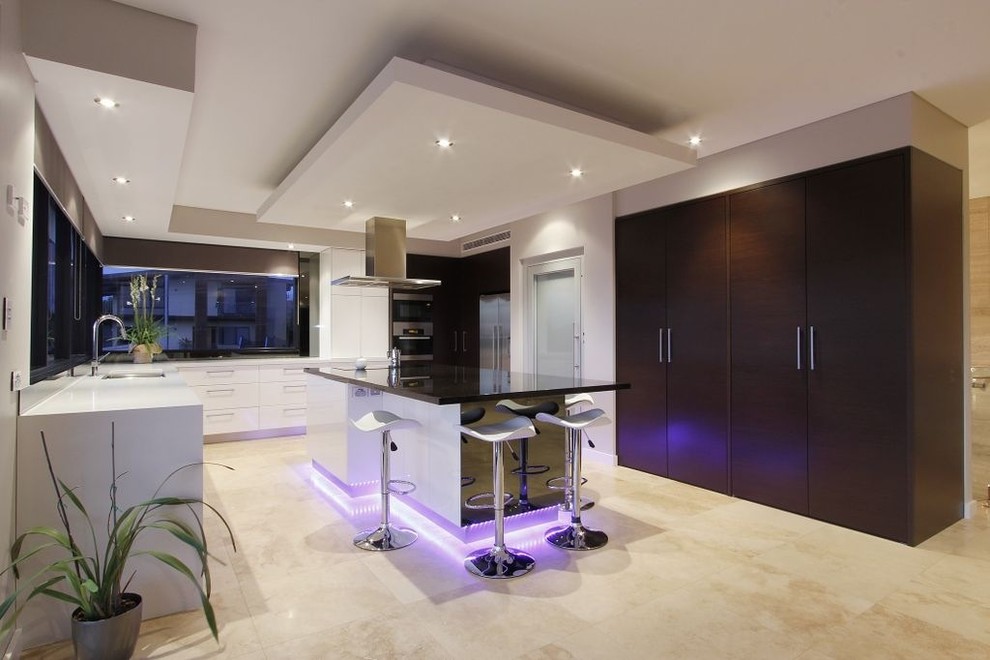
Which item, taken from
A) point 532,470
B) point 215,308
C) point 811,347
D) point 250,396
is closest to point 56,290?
point 250,396

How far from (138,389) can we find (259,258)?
12.9 ft

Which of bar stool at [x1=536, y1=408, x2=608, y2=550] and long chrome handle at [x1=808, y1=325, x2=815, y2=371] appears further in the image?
long chrome handle at [x1=808, y1=325, x2=815, y2=371]

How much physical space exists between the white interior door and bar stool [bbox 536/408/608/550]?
2.19 metres

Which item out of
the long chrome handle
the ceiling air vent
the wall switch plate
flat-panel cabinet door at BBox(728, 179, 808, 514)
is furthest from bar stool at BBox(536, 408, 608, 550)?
the ceiling air vent

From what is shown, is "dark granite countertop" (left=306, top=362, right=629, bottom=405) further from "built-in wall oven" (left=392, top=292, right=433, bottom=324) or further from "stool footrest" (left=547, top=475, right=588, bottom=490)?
"built-in wall oven" (left=392, top=292, right=433, bottom=324)

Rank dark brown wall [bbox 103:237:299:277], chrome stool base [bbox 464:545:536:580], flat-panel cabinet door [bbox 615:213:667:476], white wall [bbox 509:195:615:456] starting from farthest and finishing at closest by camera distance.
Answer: dark brown wall [bbox 103:237:299:277] → white wall [bbox 509:195:615:456] → flat-panel cabinet door [bbox 615:213:667:476] → chrome stool base [bbox 464:545:536:580]

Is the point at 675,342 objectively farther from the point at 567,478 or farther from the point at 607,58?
the point at 607,58

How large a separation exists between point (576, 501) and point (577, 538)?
0.20 m

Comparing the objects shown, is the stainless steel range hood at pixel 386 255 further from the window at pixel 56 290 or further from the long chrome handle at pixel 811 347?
the long chrome handle at pixel 811 347

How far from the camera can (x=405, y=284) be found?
17.3ft

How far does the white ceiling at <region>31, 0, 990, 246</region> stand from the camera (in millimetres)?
2250

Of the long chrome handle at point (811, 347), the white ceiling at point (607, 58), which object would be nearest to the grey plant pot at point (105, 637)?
the white ceiling at point (607, 58)

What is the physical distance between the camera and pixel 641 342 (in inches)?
182

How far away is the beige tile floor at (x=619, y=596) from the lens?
207cm
